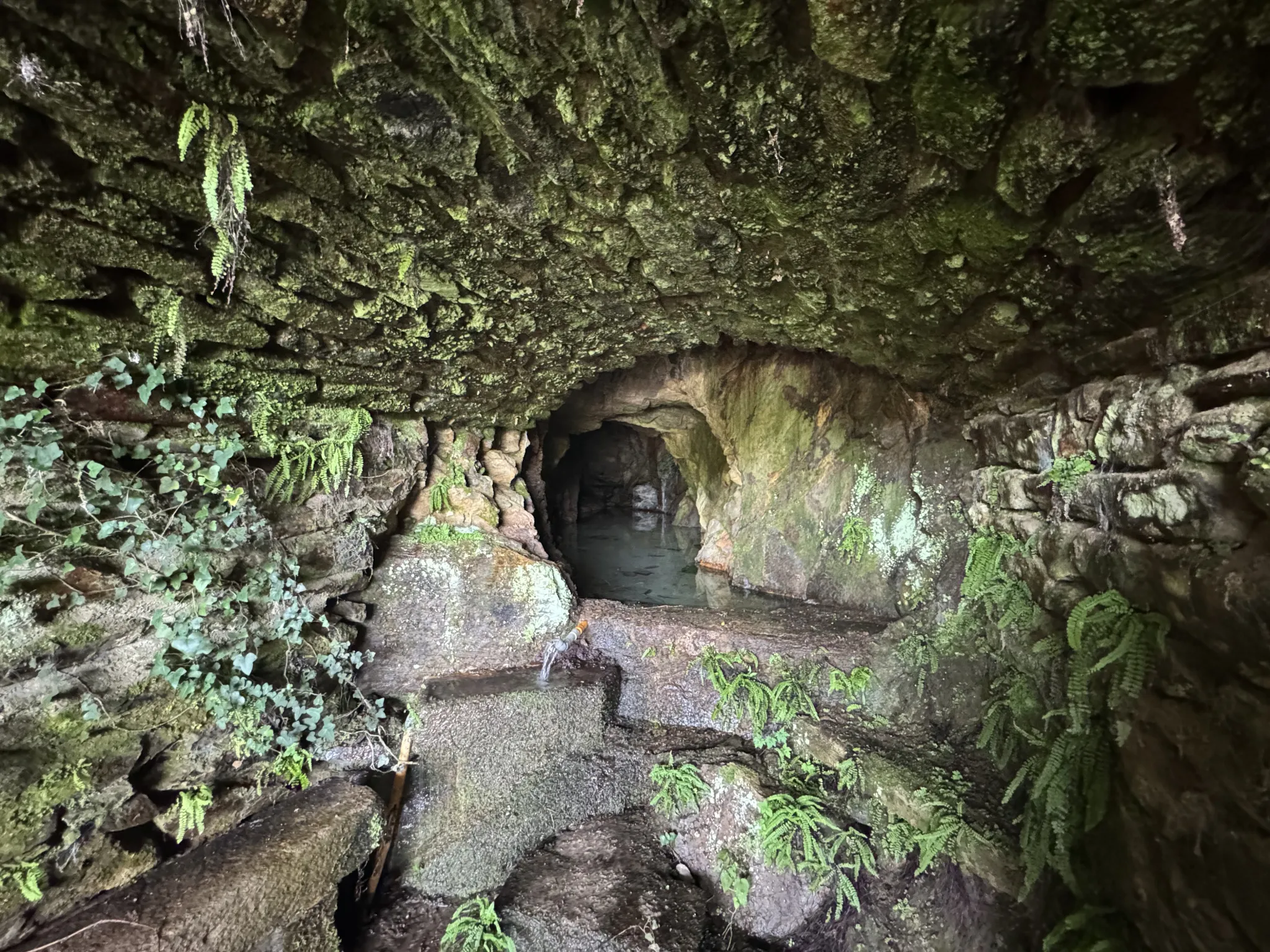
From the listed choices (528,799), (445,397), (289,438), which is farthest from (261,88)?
(528,799)

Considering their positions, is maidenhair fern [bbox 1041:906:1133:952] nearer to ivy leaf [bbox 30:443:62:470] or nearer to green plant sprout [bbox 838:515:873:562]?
green plant sprout [bbox 838:515:873:562]

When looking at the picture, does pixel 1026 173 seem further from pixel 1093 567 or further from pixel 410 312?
pixel 410 312

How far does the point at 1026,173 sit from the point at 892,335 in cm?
198

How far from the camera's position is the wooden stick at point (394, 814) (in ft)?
13.8

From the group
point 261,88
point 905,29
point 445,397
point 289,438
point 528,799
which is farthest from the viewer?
point 445,397

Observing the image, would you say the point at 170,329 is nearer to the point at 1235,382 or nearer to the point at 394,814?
the point at 394,814

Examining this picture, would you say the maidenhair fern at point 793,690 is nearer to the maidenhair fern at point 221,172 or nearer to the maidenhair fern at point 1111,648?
the maidenhair fern at point 1111,648

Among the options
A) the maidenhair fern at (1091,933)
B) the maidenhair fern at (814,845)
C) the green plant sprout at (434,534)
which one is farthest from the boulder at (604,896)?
the green plant sprout at (434,534)

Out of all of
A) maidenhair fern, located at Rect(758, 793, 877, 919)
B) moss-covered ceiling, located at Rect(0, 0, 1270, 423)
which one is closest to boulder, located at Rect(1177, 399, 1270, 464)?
moss-covered ceiling, located at Rect(0, 0, 1270, 423)

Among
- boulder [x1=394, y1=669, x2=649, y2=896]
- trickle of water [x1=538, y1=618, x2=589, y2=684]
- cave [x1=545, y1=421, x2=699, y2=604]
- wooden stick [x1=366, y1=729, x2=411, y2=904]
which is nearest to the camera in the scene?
wooden stick [x1=366, y1=729, x2=411, y2=904]

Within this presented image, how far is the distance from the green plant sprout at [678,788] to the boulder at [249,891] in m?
2.19

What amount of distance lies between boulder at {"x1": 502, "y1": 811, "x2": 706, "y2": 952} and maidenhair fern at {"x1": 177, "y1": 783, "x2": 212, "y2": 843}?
2.16 metres

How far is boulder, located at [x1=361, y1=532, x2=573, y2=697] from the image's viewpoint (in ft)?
16.7

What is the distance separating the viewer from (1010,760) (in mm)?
3645
